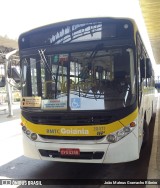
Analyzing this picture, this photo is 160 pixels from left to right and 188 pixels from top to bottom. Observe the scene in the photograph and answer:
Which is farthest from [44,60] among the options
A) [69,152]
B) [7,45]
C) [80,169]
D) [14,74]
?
[7,45]

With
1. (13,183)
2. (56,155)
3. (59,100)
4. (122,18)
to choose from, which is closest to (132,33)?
(122,18)

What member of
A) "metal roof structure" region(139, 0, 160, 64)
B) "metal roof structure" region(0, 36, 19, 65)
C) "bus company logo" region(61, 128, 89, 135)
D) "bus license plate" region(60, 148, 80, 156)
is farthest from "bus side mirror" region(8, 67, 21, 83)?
"metal roof structure" region(0, 36, 19, 65)

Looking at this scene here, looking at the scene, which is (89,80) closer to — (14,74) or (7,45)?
(14,74)

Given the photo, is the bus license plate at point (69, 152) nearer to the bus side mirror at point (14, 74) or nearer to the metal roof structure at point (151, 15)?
the bus side mirror at point (14, 74)

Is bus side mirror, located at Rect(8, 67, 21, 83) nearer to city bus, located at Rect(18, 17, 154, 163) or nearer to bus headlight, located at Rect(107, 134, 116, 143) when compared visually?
city bus, located at Rect(18, 17, 154, 163)

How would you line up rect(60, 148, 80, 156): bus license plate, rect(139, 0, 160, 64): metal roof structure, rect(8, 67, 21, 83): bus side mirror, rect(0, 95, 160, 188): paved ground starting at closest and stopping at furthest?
rect(60, 148, 80, 156): bus license plate → rect(0, 95, 160, 188): paved ground → rect(8, 67, 21, 83): bus side mirror → rect(139, 0, 160, 64): metal roof structure

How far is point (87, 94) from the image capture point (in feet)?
17.0

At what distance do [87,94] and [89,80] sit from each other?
26 cm

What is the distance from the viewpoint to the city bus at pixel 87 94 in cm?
501

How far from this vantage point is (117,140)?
4.99m

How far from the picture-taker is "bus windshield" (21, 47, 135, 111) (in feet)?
16.8

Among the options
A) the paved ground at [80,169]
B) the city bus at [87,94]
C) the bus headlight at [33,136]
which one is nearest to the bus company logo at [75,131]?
the city bus at [87,94]

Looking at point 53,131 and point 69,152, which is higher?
point 53,131

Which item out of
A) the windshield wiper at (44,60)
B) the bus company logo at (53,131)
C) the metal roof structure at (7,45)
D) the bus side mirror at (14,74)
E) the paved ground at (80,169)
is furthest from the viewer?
the metal roof structure at (7,45)
